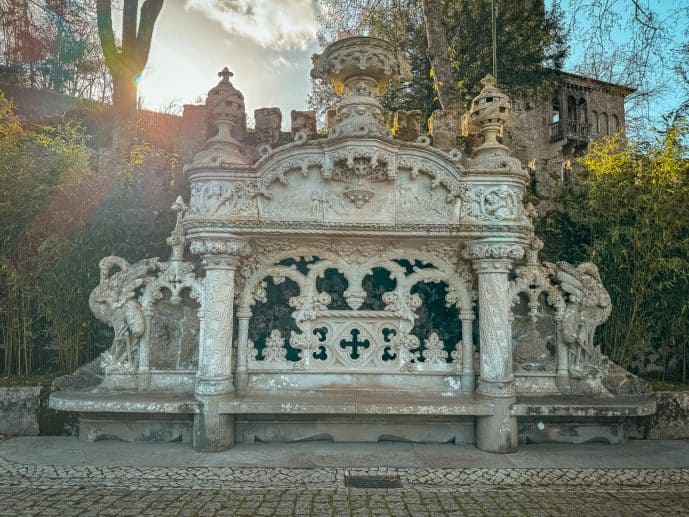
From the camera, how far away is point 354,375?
185 inches

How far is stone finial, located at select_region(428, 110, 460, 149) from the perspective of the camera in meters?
5.25

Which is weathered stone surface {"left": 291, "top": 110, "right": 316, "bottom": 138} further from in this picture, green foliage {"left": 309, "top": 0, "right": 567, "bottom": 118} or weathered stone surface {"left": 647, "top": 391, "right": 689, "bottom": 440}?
green foliage {"left": 309, "top": 0, "right": 567, "bottom": 118}

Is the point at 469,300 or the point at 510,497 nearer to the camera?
the point at 510,497

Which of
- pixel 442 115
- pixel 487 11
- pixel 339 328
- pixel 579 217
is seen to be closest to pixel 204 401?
pixel 339 328

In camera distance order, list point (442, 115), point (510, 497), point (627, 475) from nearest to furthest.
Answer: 1. point (510, 497)
2. point (627, 475)
3. point (442, 115)

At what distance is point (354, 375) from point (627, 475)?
7.90 ft

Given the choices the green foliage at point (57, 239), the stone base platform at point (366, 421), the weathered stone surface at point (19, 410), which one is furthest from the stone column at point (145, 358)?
the weathered stone surface at point (19, 410)

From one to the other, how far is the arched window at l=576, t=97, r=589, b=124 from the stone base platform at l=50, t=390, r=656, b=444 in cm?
2009

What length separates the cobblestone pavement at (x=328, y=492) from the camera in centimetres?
327

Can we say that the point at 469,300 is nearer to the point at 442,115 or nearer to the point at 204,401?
the point at 442,115

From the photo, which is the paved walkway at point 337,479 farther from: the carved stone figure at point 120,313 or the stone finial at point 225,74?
the stone finial at point 225,74

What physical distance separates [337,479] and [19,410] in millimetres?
3283

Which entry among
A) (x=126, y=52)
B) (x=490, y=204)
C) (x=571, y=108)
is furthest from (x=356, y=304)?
(x=571, y=108)

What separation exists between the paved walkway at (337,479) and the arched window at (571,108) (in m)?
20.5
